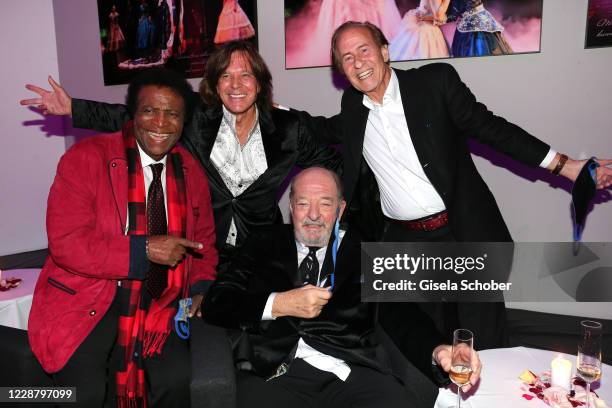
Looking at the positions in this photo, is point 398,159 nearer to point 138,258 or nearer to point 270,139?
point 270,139

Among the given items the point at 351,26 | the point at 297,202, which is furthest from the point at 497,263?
the point at 351,26

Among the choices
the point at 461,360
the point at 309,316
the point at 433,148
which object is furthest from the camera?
the point at 433,148

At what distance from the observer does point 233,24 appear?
428 centimetres

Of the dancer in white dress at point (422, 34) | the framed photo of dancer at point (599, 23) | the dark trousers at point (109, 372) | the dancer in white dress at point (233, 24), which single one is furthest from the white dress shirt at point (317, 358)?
the framed photo of dancer at point (599, 23)

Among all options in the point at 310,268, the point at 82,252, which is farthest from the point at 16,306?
the point at 310,268

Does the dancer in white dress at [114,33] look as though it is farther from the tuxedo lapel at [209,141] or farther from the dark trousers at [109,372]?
the dark trousers at [109,372]

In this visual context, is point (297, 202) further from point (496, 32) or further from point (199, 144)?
point (496, 32)

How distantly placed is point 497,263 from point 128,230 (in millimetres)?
1919

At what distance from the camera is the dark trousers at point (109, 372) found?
1.99m

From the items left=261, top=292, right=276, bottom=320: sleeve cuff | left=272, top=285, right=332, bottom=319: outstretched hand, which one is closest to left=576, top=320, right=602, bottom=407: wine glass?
left=272, top=285, right=332, bottom=319: outstretched hand

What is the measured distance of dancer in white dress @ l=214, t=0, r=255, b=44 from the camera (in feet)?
13.9

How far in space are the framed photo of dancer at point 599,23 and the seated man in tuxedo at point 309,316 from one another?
250 centimetres

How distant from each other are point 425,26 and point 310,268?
2.44 metres

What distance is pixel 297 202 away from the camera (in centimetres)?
228
